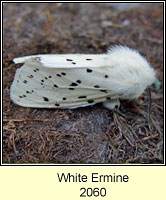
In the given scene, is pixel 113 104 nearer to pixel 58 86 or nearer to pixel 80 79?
pixel 80 79

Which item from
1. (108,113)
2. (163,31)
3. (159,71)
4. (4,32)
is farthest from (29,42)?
(163,31)

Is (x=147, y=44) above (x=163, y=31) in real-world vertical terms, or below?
below

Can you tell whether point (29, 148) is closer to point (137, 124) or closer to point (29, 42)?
point (137, 124)

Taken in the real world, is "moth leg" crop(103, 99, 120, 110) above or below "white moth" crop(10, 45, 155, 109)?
below

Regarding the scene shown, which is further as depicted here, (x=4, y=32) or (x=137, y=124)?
(x=4, y=32)

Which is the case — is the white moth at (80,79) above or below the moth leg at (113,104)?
above

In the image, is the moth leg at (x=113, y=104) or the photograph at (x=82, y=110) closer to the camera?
the photograph at (x=82, y=110)

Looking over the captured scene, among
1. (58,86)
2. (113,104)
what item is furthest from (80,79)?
(113,104)

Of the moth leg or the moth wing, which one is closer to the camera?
the moth wing
